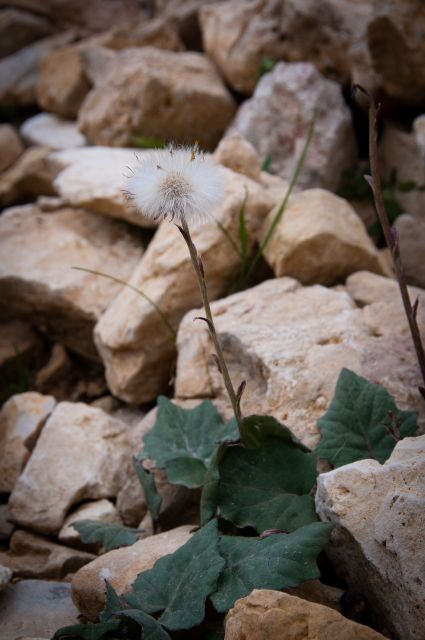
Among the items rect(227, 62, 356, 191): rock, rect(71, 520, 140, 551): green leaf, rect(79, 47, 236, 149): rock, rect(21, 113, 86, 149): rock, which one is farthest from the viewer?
rect(21, 113, 86, 149): rock

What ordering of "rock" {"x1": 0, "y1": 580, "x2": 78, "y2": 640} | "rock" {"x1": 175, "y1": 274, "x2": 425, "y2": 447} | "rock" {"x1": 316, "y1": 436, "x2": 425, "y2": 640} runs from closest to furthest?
1. "rock" {"x1": 316, "y1": 436, "x2": 425, "y2": 640}
2. "rock" {"x1": 0, "y1": 580, "x2": 78, "y2": 640}
3. "rock" {"x1": 175, "y1": 274, "x2": 425, "y2": 447}

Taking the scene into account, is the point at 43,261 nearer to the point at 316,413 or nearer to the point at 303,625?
the point at 316,413

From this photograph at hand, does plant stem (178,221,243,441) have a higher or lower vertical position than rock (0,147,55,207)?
higher

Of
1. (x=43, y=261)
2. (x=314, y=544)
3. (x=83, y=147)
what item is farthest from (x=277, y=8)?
(x=314, y=544)

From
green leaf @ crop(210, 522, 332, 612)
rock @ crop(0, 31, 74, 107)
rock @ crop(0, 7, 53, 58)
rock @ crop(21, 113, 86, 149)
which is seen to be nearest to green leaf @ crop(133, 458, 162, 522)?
green leaf @ crop(210, 522, 332, 612)

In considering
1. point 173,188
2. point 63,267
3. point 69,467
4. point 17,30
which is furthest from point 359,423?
point 17,30

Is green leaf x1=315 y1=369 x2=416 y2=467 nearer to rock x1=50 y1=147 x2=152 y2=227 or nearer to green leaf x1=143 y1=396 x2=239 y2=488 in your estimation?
green leaf x1=143 y1=396 x2=239 y2=488
